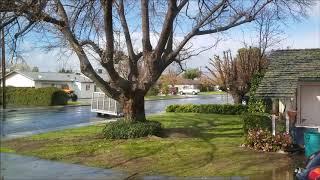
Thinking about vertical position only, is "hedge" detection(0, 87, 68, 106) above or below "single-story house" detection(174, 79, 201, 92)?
below

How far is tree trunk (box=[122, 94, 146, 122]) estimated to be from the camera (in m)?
19.6

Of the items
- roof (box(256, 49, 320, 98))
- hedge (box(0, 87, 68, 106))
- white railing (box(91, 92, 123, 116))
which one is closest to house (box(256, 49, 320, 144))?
roof (box(256, 49, 320, 98))

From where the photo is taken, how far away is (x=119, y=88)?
1934 centimetres

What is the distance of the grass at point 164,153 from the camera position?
44.4ft

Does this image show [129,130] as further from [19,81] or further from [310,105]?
[19,81]

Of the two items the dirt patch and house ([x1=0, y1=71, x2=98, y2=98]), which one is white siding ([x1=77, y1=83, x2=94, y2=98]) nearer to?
house ([x1=0, y1=71, x2=98, y2=98])

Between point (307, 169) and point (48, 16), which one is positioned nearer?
point (307, 169)

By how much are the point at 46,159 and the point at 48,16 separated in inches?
194

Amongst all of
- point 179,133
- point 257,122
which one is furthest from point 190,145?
point 179,133

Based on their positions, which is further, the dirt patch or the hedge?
the hedge

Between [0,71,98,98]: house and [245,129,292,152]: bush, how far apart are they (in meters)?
57.7

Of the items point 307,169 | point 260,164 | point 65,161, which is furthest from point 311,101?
point 307,169

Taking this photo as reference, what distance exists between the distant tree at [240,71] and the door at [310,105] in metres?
17.1

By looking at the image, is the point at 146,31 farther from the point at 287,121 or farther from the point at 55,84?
the point at 55,84
